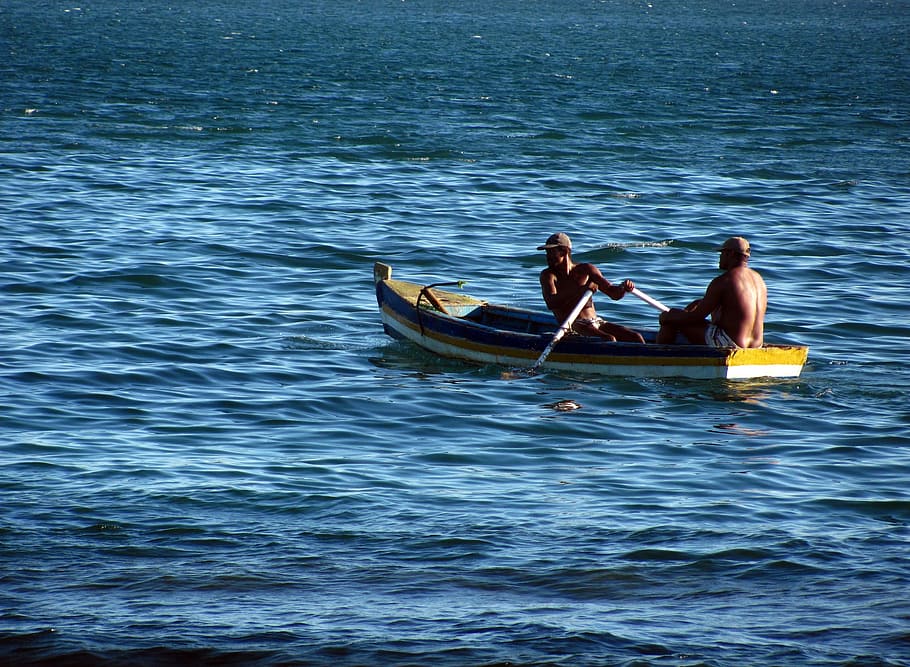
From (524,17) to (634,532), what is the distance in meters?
102

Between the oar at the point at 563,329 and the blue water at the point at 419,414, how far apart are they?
0.22 m

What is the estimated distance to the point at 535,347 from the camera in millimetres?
13383

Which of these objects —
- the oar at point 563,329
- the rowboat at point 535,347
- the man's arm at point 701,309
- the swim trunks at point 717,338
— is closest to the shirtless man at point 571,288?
the oar at point 563,329

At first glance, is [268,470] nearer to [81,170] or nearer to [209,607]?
[209,607]

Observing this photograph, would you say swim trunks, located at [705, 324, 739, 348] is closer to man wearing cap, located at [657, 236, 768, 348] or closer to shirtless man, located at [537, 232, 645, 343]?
man wearing cap, located at [657, 236, 768, 348]

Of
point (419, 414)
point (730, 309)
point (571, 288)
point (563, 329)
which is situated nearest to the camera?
point (419, 414)

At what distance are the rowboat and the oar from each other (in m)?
0.04

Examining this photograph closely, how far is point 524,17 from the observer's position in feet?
351

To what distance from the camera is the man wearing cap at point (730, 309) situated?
12734mm

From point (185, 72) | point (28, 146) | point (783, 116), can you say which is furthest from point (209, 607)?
point (185, 72)

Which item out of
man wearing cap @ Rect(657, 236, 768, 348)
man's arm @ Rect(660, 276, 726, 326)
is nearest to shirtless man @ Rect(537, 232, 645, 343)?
man's arm @ Rect(660, 276, 726, 326)

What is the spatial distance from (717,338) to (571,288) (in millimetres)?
1686

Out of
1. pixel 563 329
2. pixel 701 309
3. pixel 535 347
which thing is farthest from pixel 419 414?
pixel 701 309

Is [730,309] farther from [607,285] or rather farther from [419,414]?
[419,414]
